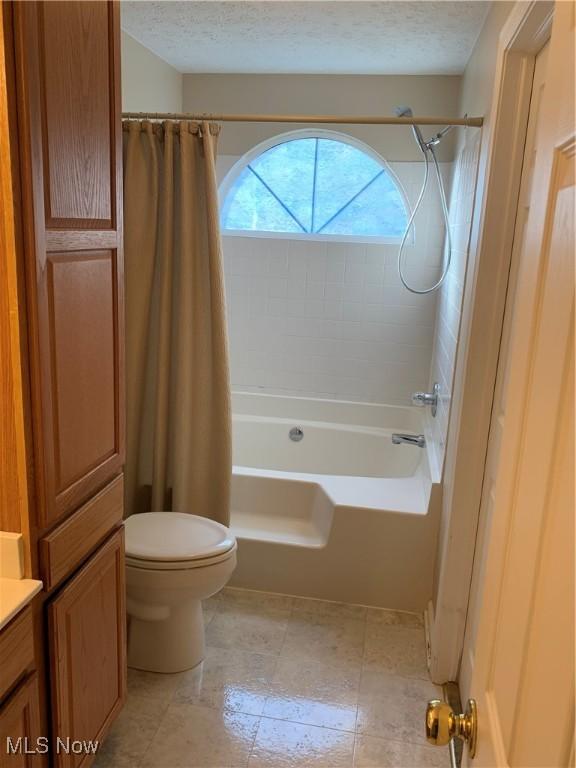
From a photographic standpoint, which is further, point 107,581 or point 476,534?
point 476,534

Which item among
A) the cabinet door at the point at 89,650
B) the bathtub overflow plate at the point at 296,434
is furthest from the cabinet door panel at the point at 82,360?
the bathtub overflow plate at the point at 296,434

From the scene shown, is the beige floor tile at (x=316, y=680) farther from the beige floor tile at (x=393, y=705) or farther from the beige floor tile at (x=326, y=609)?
the beige floor tile at (x=326, y=609)

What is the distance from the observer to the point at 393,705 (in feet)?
6.82

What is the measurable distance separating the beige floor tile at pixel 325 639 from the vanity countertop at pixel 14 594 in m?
1.28

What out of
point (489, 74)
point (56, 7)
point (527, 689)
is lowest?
point (527, 689)

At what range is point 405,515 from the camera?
2.51 meters

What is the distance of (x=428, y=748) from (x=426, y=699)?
21 cm

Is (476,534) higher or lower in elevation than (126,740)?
higher

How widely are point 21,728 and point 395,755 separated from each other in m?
1.13

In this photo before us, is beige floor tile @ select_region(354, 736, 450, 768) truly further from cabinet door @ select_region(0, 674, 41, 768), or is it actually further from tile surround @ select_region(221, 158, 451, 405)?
tile surround @ select_region(221, 158, 451, 405)

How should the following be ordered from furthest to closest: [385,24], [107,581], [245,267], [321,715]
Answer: [245,267]
[385,24]
[321,715]
[107,581]

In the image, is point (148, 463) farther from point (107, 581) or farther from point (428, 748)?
point (428, 748)

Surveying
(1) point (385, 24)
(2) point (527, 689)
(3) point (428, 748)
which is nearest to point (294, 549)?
(3) point (428, 748)

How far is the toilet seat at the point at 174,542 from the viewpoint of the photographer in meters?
2.04
